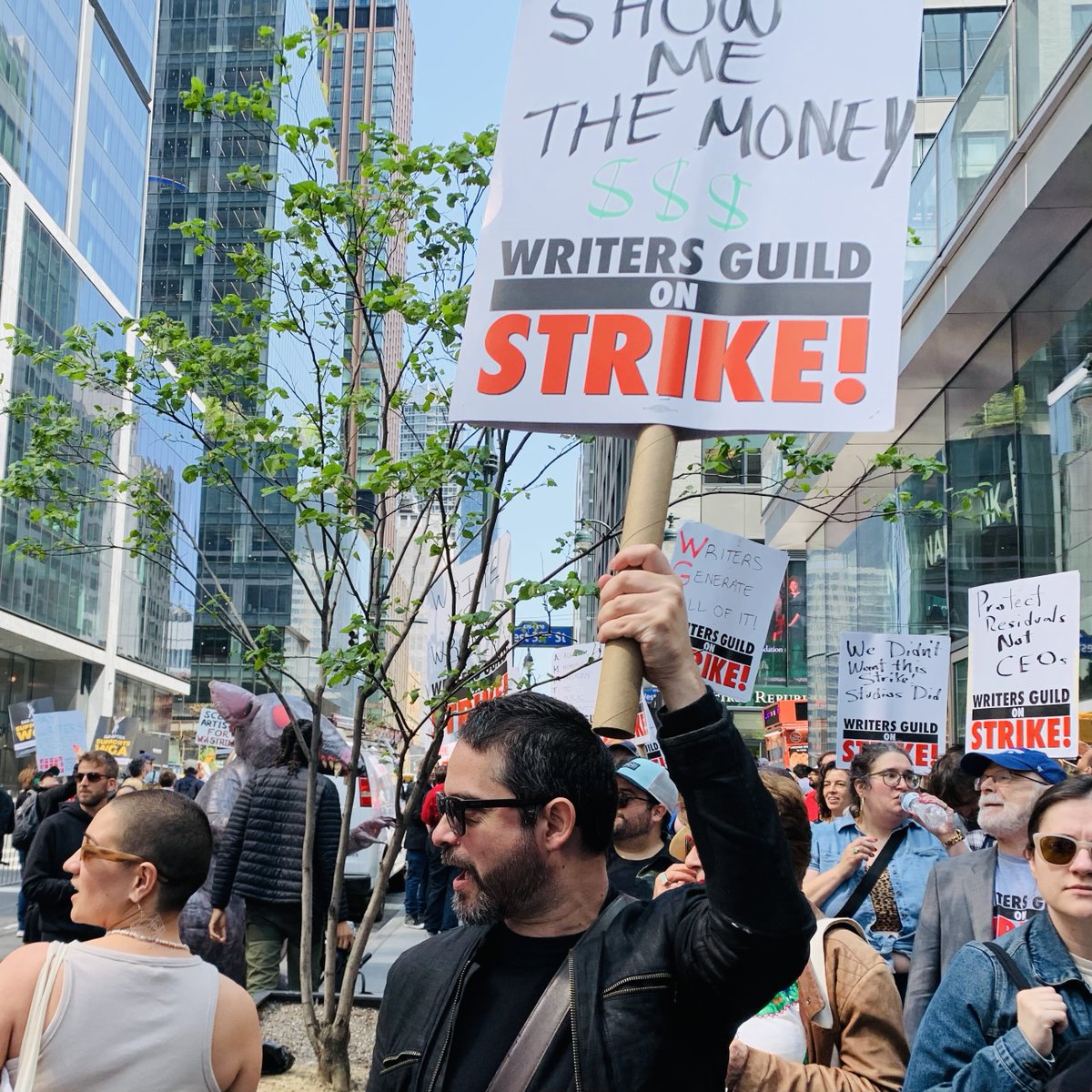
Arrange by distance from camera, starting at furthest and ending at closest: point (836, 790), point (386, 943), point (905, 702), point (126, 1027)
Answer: point (386, 943) < point (905, 702) < point (836, 790) < point (126, 1027)

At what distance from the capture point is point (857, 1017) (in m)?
3.33

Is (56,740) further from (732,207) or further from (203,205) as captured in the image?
(203,205)

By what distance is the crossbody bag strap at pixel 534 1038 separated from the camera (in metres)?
2.13

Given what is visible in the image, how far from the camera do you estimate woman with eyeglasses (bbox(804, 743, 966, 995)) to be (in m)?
5.46

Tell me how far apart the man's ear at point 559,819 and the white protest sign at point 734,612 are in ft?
18.4

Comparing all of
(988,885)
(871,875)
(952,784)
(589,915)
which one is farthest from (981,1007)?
(952,784)

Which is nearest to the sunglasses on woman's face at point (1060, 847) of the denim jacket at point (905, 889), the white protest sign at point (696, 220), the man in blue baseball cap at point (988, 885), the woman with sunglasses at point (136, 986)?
the white protest sign at point (696, 220)

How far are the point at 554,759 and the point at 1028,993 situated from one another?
1.21 metres

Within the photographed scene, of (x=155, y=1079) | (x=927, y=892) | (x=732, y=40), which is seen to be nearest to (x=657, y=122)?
(x=732, y=40)

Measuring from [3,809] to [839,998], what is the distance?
11.7m

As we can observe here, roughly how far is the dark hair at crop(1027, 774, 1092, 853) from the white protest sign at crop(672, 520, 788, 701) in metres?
4.50

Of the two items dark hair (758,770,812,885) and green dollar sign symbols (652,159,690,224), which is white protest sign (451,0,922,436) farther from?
dark hair (758,770,812,885)

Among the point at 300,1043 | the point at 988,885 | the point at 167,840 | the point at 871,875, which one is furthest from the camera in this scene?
the point at 300,1043

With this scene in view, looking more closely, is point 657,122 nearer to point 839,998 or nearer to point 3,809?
point 839,998
